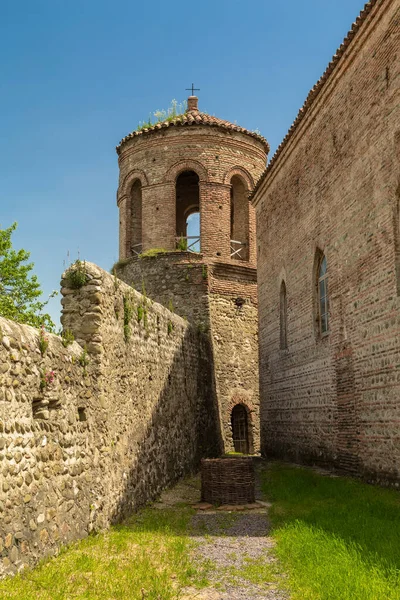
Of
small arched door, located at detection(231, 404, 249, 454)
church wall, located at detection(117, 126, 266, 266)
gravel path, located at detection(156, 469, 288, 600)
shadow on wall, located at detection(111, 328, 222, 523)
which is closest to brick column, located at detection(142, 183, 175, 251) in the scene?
church wall, located at detection(117, 126, 266, 266)

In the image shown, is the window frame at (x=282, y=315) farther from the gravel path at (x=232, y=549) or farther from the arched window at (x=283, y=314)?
the gravel path at (x=232, y=549)

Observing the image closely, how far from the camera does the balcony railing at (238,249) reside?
69.2ft

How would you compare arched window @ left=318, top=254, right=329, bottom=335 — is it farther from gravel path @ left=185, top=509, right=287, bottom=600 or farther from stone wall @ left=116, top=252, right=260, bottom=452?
gravel path @ left=185, top=509, right=287, bottom=600

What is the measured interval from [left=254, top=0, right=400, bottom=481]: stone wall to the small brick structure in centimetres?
236

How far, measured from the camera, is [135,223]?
22.0 m

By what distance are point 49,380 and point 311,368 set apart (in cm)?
863

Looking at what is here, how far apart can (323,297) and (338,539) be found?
312 inches

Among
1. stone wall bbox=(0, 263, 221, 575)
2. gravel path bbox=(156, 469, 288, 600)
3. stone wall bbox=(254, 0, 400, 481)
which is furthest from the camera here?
stone wall bbox=(254, 0, 400, 481)

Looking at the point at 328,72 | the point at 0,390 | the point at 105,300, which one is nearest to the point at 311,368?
the point at 328,72

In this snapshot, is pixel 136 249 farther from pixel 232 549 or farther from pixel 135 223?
pixel 232 549

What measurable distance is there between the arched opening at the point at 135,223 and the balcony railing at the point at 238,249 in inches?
125

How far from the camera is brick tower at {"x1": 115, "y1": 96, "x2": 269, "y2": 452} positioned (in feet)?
62.0

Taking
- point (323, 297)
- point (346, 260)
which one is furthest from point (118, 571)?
point (323, 297)

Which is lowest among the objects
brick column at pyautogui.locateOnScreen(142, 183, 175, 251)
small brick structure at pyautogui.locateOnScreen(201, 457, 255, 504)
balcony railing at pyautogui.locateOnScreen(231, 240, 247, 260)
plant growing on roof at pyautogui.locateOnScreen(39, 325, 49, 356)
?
small brick structure at pyautogui.locateOnScreen(201, 457, 255, 504)
